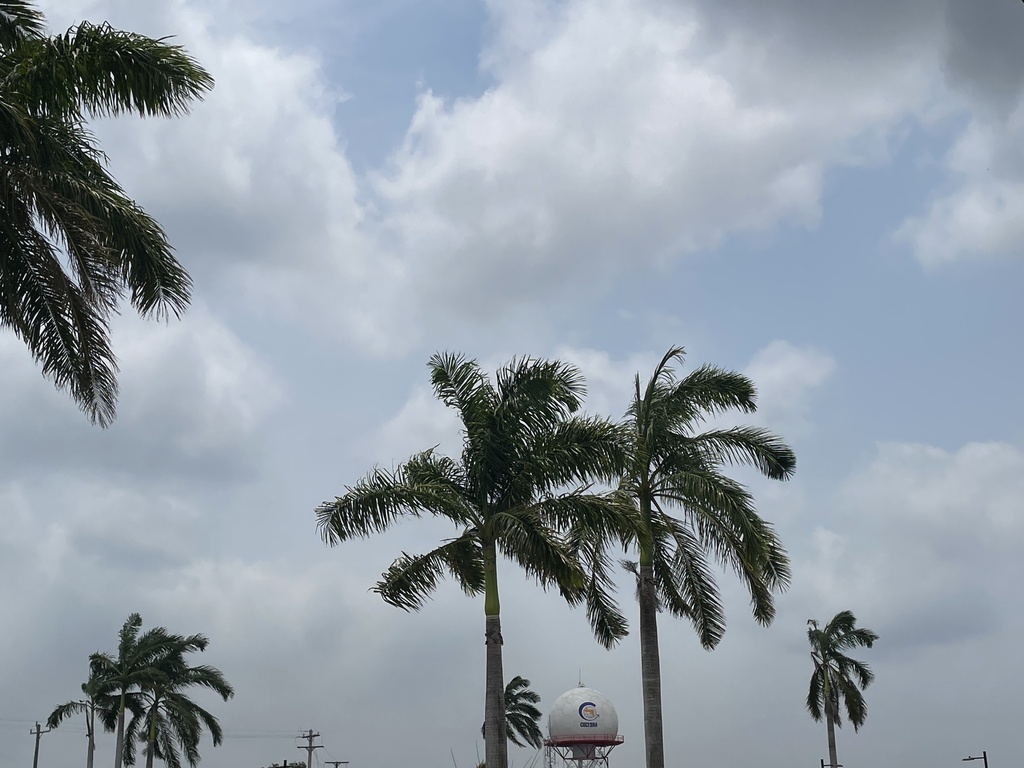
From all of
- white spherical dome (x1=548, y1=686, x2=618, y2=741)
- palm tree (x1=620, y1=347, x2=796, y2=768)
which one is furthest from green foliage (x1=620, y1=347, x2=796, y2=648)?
white spherical dome (x1=548, y1=686, x2=618, y2=741)

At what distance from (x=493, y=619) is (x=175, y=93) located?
12.9 meters

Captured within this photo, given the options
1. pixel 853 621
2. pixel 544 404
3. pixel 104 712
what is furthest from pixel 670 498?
pixel 104 712

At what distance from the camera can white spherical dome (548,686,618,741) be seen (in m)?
58.1

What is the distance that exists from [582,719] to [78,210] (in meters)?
48.5

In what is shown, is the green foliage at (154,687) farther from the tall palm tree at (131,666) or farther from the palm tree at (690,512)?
the palm tree at (690,512)

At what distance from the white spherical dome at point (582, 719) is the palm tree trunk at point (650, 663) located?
103ft

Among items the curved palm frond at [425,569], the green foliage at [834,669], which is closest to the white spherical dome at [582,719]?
the green foliage at [834,669]

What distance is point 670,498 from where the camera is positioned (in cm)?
2867

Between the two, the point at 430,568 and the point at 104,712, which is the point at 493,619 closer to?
the point at 430,568

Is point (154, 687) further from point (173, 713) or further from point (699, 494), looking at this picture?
point (699, 494)

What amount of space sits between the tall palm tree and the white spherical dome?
729 inches

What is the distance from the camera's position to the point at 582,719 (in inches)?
2292

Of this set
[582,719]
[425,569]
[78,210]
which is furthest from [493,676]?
[582,719]

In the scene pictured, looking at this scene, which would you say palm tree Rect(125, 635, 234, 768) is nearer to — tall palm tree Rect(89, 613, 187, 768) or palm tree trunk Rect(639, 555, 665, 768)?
tall palm tree Rect(89, 613, 187, 768)
